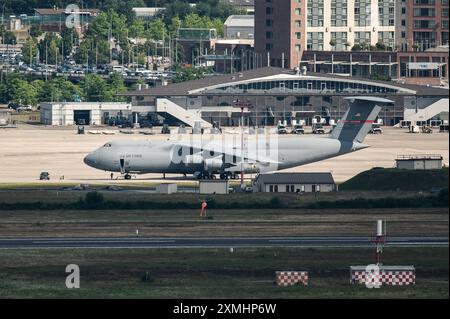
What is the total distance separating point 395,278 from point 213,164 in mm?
68935

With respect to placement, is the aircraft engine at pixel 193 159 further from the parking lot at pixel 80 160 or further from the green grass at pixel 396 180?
the green grass at pixel 396 180

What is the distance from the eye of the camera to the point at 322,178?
129000mm

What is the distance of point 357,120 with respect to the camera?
14775 cm

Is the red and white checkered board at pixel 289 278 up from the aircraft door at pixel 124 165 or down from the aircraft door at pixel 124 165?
up

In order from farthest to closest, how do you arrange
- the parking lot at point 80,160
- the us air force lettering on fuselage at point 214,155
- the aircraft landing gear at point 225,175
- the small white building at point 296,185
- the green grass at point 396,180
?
the parking lot at point 80,160, the aircraft landing gear at point 225,175, the us air force lettering on fuselage at point 214,155, the small white building at point 296,185, the green grass at point 396,180

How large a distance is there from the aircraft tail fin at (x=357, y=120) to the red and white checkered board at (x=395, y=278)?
70707 millimetres

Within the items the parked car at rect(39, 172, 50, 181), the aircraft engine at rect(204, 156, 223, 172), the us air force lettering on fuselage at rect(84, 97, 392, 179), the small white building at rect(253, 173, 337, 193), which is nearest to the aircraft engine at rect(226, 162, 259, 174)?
the us air force lettering on fuselage at rect(84, 97, 392, 179)

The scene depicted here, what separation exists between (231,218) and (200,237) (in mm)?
11735

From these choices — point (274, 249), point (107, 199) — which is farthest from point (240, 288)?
point (107, 199)

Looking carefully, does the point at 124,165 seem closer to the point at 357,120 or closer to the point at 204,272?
the point at 357,120

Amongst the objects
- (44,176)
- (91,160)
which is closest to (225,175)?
(91,160)

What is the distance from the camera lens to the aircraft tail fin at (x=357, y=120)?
14688 cm

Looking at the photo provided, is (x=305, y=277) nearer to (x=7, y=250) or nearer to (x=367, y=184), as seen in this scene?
(x=7, y=250)

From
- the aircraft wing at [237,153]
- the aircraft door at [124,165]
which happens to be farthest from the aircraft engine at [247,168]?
the aircraft door at [124,165]
